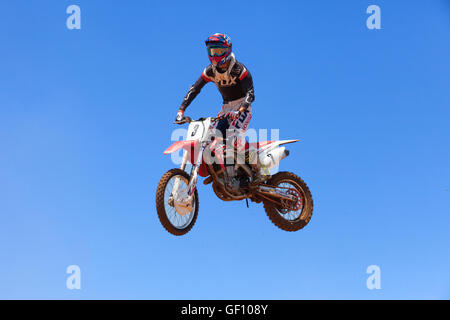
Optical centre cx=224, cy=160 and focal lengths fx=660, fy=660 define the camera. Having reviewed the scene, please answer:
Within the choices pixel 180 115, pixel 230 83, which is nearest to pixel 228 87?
pixel 230 83

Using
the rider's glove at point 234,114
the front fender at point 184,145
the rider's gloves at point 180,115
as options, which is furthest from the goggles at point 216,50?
the front fender at point 184,145

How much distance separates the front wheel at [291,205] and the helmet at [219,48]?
3849 mm

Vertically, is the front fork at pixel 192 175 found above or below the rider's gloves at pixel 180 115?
Answer: below

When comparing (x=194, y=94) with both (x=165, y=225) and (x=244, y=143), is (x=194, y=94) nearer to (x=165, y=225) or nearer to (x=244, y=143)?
(x=244, y=143)

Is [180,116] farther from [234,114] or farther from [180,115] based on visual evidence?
[234,114]

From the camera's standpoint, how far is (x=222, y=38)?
15.9 metres

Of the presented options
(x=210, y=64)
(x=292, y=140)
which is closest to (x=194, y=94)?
(x=210, y=64)

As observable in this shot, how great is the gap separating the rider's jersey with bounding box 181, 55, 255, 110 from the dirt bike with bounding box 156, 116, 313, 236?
3.61 ft

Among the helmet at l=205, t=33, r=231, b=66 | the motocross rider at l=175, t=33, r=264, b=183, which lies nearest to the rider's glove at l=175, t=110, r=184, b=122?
the motocross rider at l=175, t=33, r=264, b=183

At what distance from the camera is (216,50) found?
1593cm

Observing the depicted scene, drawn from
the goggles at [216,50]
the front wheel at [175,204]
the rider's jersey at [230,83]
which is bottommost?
the front wheel at [175,204]

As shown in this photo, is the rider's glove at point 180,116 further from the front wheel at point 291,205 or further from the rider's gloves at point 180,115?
the front wheel at point 291,205

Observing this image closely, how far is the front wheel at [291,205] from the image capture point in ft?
58.3

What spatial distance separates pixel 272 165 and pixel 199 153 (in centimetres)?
327
